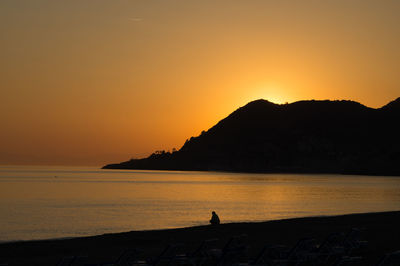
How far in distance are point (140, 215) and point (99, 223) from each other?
9355 millimetres

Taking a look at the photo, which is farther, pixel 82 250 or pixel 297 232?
pixel 297 232

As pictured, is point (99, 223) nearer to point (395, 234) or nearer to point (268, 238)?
point (268, 238)

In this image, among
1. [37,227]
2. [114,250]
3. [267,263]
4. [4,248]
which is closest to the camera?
[267,263]

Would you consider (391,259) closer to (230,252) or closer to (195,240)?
(230,252)

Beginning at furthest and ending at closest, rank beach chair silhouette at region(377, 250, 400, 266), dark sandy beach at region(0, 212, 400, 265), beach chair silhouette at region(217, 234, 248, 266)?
1. dark sandy beach at region(0, 212, 400, 265)
2. beach chair silhouette at region(217, 234, 248, 266)
3. beach chair silhouette at region(377, 250, 400, 266)

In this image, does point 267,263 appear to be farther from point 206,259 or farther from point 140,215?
point 140,215

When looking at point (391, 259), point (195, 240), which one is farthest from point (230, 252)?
point (195, 240)

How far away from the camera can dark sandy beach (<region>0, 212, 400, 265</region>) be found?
22.8m

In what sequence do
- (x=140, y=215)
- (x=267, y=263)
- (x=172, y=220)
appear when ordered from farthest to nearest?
(x=140, y=215) < (x=172, y=220) < (x=267, y=263)

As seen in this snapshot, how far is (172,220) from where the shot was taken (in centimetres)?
5225

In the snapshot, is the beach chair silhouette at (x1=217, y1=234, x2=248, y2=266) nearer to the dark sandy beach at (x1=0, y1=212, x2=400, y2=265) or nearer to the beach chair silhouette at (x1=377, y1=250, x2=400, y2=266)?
the beach chair silhouette at (x1=377, y1=250, x2=400, y2=266)

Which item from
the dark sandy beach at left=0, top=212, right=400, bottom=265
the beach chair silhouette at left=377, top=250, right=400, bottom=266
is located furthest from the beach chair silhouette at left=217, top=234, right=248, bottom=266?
the dark sandy beach at left=0, top=212, right=400, bottom=265

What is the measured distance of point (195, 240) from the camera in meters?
27.4

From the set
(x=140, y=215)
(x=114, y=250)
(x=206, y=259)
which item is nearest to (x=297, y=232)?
(x=114, y=250)
